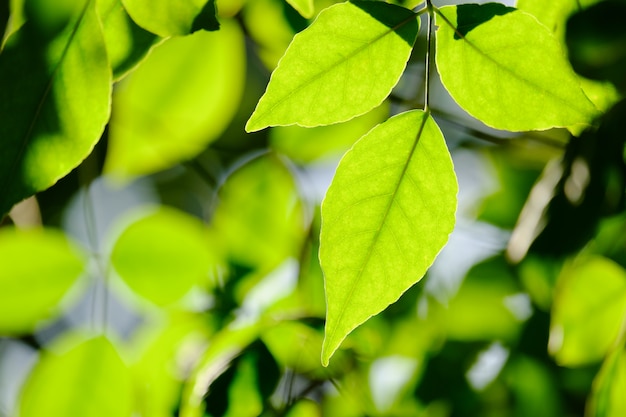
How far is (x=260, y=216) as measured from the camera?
75 centimetres

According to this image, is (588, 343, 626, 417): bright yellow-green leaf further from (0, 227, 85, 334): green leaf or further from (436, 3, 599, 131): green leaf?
(0, 227, 85, 334): green leaf

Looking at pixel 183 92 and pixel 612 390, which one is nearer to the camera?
pixel 612 390

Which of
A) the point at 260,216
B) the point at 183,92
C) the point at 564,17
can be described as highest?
the point at 564,17

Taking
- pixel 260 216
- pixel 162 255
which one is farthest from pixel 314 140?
pixel 162 255

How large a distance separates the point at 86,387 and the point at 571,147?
0.61 m

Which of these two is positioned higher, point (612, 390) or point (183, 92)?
point (183, 92)

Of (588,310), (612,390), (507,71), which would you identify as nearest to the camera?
(507,71)

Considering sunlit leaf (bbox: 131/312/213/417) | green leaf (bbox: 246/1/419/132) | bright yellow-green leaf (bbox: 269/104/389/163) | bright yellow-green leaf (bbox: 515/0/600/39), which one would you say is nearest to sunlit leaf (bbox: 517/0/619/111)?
bright yellow-green leaf (bbox: 515/0/600/39)

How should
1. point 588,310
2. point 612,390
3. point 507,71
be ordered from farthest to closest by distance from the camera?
point 588,310, point 612,390, point 507,71

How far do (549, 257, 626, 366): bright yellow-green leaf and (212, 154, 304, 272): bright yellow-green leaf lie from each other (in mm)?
327

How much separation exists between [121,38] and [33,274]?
0.36 metres

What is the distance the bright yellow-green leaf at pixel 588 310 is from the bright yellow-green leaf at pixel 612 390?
0.28 ft

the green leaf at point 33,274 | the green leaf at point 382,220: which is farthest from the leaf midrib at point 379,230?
the green leaf at point 33,274

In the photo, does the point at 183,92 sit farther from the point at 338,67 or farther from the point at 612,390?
the point at 612,390
